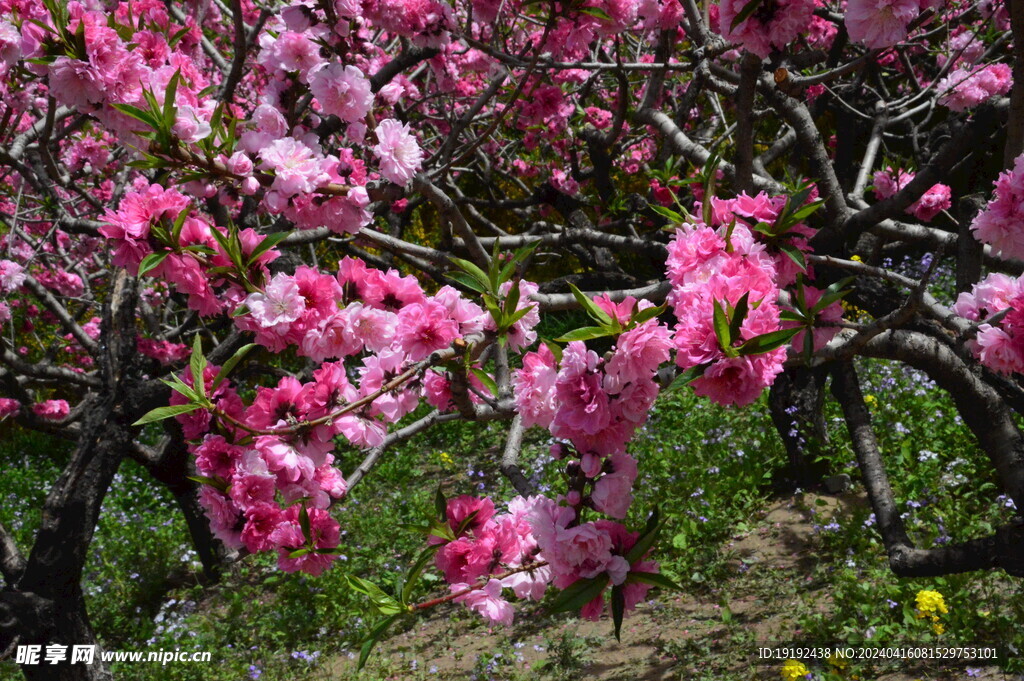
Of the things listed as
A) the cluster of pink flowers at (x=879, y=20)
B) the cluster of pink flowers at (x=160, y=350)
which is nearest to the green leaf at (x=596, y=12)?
the cluster of pink flowers at (x=879, y=20)

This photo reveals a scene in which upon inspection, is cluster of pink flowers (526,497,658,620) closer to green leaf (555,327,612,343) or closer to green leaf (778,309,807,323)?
green leaf (555,327,612,343)

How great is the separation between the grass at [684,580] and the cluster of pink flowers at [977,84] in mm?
1647

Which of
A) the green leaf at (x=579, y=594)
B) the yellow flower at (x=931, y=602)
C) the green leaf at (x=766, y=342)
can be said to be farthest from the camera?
the yellow flower at (x=931, y=602)

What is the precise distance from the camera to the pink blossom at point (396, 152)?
5.87ft

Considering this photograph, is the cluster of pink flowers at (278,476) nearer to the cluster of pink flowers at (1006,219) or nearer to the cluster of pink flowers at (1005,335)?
the cluster of pink flowers at (1005,335)

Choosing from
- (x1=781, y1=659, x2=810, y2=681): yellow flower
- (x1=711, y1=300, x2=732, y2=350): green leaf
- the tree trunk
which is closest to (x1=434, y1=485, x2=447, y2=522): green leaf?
(x1=711, y1=300, x2=732, y2=350): green leaf

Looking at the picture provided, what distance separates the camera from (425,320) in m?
1.39

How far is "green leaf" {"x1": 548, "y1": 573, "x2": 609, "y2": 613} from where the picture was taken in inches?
44.3

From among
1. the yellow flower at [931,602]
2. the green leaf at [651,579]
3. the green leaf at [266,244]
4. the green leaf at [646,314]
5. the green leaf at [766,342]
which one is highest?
the green leaf at [266,244]

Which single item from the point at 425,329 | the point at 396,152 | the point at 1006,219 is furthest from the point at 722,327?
the point at 396,152

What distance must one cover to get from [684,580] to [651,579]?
8.98ft

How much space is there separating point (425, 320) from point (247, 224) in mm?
2479

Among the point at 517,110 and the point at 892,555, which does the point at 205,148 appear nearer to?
the point at 892,555

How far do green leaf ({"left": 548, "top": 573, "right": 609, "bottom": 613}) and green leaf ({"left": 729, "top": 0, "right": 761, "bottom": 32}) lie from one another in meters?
1.13
